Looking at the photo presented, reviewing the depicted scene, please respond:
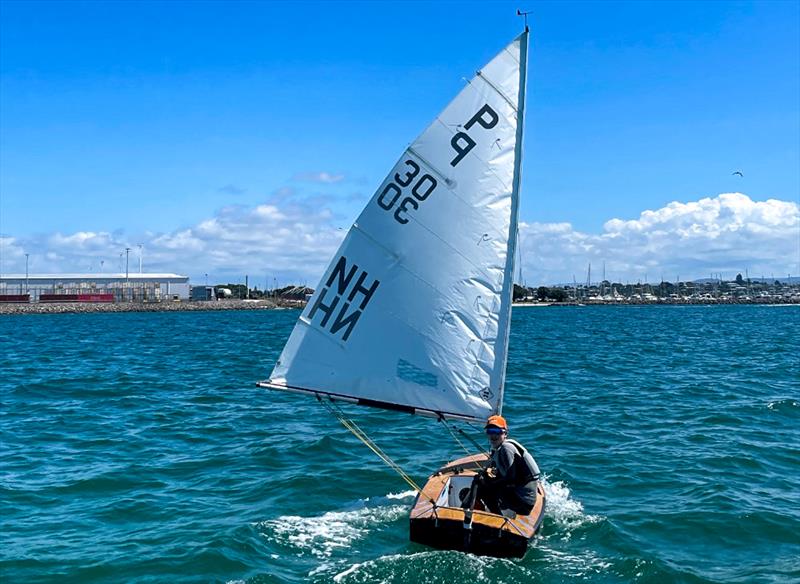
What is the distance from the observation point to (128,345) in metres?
53.2

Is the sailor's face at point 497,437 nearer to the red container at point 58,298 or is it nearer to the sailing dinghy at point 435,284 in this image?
the sailing dinghy at point 435,284

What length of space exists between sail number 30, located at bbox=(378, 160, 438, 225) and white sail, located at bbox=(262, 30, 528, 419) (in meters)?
0.02

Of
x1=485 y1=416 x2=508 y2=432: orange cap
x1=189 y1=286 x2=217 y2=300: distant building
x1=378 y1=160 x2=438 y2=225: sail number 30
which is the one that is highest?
Result: x1=378 y1=160 x2=438 y2=225: sail number 30

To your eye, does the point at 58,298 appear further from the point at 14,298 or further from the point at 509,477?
the point at 509,477

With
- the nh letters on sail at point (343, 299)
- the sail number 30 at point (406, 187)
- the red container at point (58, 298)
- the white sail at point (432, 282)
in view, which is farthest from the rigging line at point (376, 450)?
the red container at point (58, 298)

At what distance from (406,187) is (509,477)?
5183 mm

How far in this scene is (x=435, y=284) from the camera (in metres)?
12.2

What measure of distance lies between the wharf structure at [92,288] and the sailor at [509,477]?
161 metres

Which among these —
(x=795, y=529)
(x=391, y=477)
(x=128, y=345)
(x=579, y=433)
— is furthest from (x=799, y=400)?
(x=128, y=345)

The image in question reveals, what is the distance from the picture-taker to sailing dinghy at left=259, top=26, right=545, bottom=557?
1180 centimetres

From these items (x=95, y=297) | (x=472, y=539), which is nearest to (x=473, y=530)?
(x=472, y=539)

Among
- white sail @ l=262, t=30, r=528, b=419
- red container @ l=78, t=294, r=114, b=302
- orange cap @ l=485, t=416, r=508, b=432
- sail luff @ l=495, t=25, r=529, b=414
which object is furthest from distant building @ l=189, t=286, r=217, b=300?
orange cap @ l=485, t=416, r=508, b=432

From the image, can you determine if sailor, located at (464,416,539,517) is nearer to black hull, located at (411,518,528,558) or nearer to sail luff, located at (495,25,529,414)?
sail luff, located at (495,25,529,414)

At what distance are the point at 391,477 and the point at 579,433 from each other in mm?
6886
